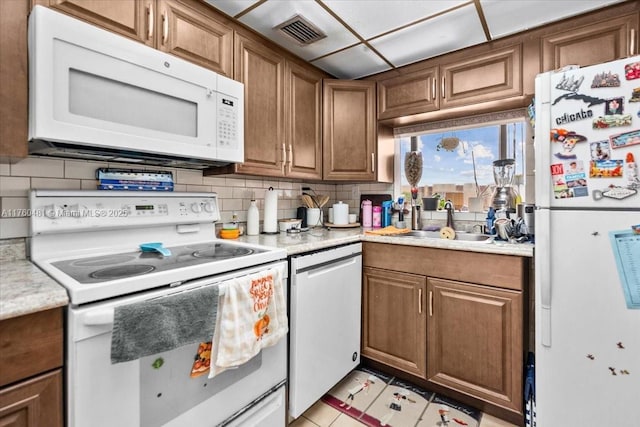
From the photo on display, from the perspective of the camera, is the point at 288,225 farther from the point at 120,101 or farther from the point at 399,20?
the point at 399,20

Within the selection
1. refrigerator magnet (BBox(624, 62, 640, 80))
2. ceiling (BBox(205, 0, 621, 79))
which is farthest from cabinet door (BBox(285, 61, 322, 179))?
refrigerator magnet (BBox(624, 62, 640, 80))

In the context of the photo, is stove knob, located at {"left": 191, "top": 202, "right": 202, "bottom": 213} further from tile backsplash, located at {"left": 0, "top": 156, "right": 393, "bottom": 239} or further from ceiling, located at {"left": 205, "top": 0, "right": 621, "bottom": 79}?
ceiling, located at {"left": 205, "top": 0, "right": 621, "bottom": 79}

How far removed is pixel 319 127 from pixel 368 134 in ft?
1.34

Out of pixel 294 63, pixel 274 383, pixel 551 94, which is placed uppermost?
pixel 294 63

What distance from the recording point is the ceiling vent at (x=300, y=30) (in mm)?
1723

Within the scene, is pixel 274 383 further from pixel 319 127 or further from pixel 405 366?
pixel 319 127

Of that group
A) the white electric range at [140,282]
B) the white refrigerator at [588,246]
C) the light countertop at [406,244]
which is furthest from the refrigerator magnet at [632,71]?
the white electric range at [140,282]

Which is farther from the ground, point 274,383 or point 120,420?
point 120,420

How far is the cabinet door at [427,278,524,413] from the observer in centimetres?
156

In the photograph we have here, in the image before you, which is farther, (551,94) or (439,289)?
(439,289)

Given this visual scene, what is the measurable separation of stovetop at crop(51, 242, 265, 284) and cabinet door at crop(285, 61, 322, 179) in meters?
0.80

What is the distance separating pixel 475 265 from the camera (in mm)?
1656

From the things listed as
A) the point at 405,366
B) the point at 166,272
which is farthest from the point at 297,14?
the point at 405,366

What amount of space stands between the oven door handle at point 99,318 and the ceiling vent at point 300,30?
167 cm
